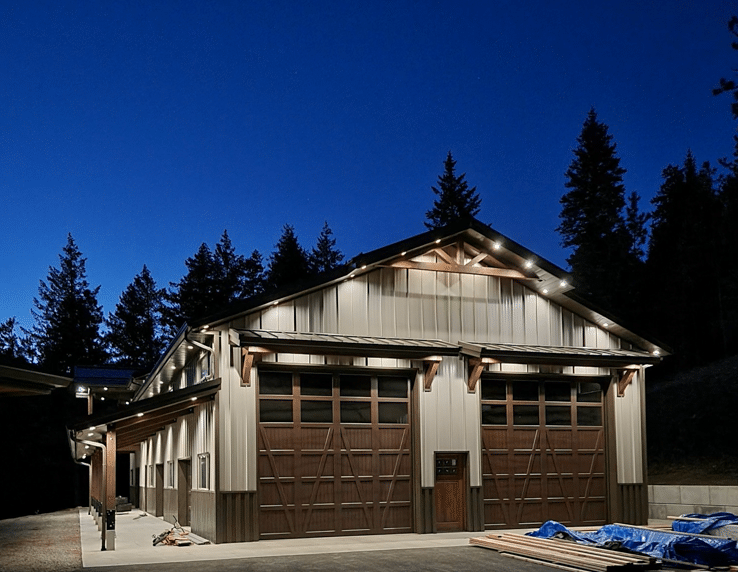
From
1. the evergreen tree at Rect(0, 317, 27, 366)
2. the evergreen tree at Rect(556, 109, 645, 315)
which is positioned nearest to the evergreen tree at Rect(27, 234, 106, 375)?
the evergreen tree at Rect(0, 317, 27, 366)

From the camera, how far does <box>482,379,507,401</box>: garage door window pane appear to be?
769 inches

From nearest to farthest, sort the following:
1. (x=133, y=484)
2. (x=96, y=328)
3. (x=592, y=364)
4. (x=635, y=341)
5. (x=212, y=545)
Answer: (x=212, y=545)
(x=592, y=364)
(x=635, y=341)
(x=133, y=484)
(x=96, y=328)

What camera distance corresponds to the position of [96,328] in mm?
66125

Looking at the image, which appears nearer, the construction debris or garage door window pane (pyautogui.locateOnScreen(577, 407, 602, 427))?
the construction debris

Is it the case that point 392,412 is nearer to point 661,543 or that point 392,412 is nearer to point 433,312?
point 433,312

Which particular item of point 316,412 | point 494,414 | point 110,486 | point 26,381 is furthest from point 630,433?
point 26,381

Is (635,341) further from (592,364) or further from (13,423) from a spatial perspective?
(13,423)

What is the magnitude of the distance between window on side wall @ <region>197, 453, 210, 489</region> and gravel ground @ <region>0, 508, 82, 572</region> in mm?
2748

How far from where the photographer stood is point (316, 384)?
59.6ft

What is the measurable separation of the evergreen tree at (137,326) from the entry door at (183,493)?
44185 mm

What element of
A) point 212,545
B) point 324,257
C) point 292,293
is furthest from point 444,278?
point 324,257

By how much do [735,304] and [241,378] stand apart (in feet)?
125

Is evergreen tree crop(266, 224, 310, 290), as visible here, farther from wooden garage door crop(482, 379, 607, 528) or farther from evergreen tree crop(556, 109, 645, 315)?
wooden garage door crop(482, 379, 607, 528)

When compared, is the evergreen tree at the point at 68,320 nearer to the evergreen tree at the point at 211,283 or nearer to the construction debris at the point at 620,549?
the evergreen tree at the point at 211,283
